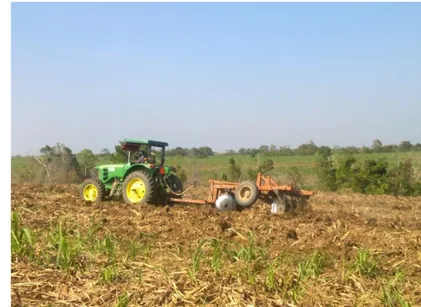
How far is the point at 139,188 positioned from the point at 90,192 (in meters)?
1.80

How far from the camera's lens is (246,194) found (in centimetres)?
1156

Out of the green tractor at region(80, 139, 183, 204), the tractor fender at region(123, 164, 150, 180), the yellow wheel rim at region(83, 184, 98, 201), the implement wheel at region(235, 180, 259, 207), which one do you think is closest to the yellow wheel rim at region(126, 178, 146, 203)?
the green tractor at region(80, 139, 183, 204)

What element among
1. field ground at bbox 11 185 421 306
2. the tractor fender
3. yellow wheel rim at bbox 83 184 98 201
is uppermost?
the tractor fender

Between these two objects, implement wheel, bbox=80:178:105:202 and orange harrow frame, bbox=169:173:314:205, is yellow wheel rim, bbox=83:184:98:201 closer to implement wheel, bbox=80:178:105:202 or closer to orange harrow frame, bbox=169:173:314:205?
implement wheel, bbox=80:178:105:202

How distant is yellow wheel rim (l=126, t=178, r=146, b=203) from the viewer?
12475 mm

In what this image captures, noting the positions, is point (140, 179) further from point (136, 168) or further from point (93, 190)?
point (93, 190)

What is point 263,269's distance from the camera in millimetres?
4836

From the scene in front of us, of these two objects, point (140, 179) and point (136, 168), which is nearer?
point (140, 179)

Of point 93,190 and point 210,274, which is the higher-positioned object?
point 93,190

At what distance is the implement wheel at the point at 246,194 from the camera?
11367 mm

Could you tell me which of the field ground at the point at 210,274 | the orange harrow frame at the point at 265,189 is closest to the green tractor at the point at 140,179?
the orange harrow frame at the point at 265,189

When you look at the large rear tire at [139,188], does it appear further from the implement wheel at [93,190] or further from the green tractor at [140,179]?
the implement wheel at [93,190]

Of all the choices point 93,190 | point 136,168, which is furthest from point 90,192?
point 136,168

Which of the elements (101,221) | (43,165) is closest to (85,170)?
(43,165)
